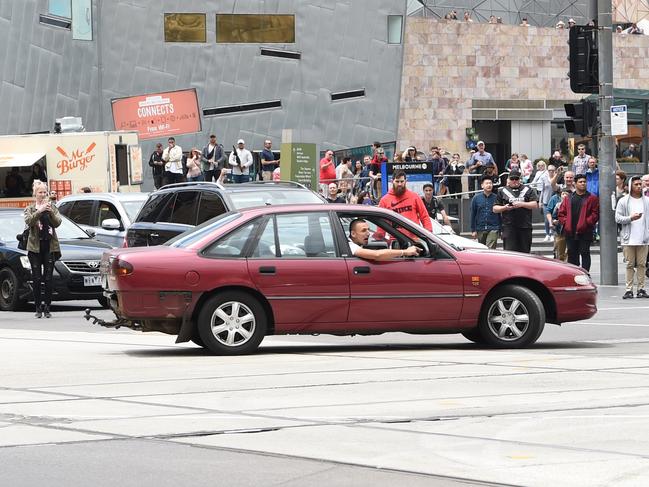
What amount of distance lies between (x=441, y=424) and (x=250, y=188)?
35.9ft

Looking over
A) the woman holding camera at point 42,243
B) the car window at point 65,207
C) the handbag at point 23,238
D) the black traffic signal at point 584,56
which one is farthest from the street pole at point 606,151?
the handbag at point 23,238

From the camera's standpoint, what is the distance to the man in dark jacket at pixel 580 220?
2375 centimetres

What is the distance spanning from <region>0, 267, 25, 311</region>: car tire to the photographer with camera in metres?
7.43

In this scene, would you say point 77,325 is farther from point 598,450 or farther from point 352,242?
point 598,450

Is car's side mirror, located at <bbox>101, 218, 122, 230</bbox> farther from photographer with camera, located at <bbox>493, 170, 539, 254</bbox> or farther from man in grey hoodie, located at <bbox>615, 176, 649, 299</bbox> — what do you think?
man in grey hoodie, located at <bbox>615, 176, 649, 299</bbox>

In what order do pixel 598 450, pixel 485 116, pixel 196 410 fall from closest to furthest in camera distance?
pixel 598 450 < pixel 196 410 < pixel 485 116

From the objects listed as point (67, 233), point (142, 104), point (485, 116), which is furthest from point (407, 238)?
point (485, 116)

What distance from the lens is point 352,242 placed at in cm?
1386

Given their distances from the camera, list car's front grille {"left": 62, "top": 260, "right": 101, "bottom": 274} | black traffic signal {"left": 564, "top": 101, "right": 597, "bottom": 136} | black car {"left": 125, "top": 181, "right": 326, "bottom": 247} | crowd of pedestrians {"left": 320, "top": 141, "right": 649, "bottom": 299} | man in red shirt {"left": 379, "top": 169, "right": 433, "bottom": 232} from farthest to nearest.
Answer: black traffic signal {"left": 564, "top": 101, "right": 597, "bottom": 136}
car's front grille {"left": 62, "top": 260, "right": 101, "bottom": 274}
crowd of pedestrians {"left": 320, "top": 141, "right": 649, "bottom": 299}
black car {"left": 125, "top": 181, "right": 326, "bottom": 247}
man in red shirt {"left": 379, "top": 169, "right": 433, "bottom": 232}

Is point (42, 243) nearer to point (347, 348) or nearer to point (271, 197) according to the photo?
point (271, 197)

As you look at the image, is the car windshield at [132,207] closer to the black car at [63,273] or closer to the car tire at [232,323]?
the black car at [63,273]

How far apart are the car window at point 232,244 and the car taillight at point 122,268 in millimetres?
688

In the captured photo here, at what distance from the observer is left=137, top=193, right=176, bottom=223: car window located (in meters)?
19.8

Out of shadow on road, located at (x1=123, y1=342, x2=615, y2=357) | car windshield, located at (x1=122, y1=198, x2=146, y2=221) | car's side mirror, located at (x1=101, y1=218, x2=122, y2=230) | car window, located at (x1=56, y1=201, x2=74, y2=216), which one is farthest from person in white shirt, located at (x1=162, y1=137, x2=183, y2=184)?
shadow on road, located at (x1=123, y1=342, x2=615, y2=357)
